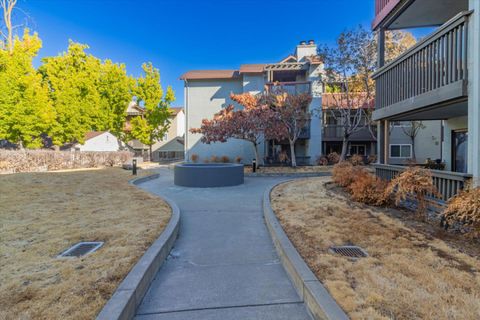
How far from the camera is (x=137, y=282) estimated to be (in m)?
2.94

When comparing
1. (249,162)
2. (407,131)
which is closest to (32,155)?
(249,162)

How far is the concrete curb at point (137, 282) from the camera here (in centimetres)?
245

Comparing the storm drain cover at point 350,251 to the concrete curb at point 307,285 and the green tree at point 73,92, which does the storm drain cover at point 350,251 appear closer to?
the concrete curb at point 307,285

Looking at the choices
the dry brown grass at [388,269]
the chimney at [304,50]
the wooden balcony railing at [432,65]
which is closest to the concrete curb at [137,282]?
the dry brown grass at [388,269]

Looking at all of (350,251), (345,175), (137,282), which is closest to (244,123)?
(345,175)

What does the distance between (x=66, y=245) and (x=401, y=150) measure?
25.7 meters

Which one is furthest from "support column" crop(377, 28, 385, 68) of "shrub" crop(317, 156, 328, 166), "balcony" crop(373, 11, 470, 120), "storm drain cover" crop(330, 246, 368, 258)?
"shrub" crop(317, 156, 328, 166)

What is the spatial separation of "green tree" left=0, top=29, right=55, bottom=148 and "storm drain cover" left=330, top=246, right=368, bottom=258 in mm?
22866

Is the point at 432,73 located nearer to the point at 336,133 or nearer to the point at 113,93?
the point at 336,133

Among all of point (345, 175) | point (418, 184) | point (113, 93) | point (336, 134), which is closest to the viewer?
point (418, 184)

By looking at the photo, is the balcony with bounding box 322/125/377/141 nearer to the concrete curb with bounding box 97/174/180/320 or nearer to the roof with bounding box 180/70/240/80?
the roof with bounding box 180/70/240/80

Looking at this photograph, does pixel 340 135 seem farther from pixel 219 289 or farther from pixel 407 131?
pixel 219 289

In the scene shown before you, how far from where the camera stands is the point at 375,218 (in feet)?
18.6

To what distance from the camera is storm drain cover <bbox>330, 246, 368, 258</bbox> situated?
3.76 metres
